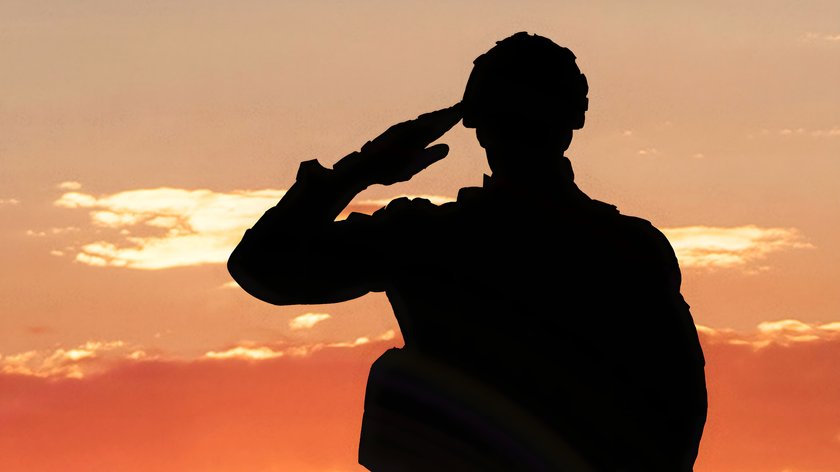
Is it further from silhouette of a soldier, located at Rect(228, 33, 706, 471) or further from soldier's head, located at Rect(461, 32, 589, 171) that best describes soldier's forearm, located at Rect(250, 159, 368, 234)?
soldier's head, located at Rect(461, 32, 589, 171)

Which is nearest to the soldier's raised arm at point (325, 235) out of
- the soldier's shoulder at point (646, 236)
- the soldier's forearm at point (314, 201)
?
the soldier's forearm at point (314, 201)

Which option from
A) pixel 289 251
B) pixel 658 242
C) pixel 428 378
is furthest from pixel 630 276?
pixel 289 251

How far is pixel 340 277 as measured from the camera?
19.3 feet

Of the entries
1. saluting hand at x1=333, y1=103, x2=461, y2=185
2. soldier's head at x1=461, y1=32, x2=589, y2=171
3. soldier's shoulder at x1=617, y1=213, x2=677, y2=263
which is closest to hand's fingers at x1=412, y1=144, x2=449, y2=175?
saluting hand at x1=333, y1=103, x2=461, y2=185

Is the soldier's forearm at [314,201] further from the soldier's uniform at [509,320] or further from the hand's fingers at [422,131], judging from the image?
the hand's fingers at [422,131]

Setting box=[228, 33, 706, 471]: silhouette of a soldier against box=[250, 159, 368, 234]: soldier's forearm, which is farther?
box=[250, 159, 368, 234]: soldier's forearm

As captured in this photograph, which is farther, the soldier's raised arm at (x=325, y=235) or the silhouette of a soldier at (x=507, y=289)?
the soldier's raised arm at (x=325, y=235)

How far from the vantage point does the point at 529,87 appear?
5.86m

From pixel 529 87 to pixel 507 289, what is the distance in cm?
92

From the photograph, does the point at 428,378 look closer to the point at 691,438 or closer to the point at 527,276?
the point at 527,276

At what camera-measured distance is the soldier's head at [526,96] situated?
5867 millimetres

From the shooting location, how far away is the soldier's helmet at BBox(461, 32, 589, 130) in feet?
19.2

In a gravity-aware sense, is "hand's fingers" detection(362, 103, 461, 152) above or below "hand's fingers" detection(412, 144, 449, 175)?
above

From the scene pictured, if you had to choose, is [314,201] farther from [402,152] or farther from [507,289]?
[507,289]
